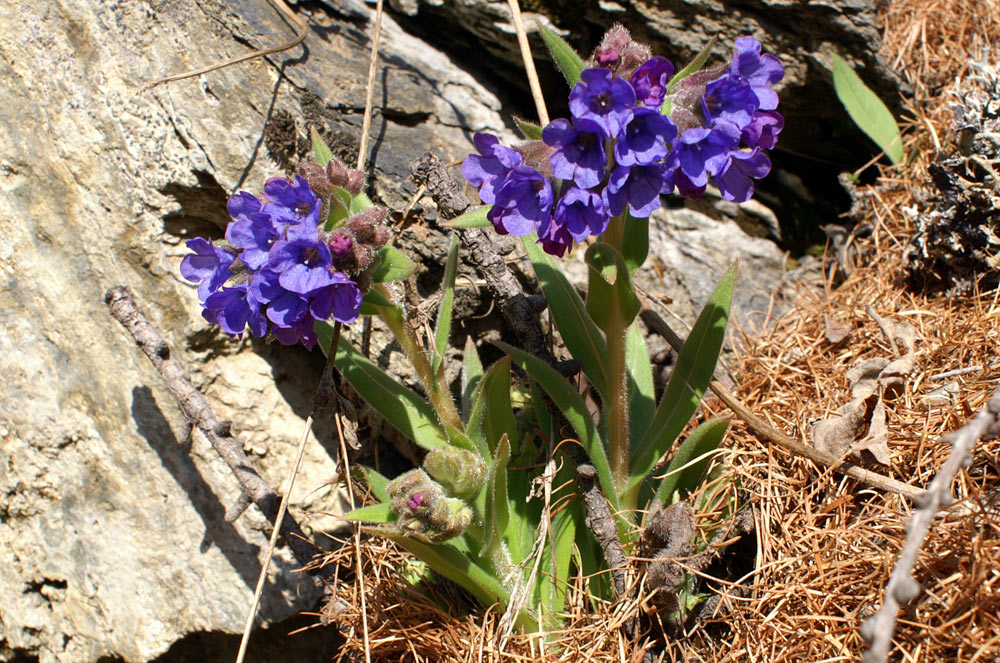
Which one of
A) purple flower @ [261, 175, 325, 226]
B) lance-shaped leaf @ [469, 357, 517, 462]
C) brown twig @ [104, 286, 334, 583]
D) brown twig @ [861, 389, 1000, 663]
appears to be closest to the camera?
brown twig @ [861, 389, 1000, 663]

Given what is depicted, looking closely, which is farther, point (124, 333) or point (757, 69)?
point (124, 333)

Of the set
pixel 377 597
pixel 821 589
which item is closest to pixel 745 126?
pixel 821 589

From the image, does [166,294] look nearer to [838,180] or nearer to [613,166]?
[613,166]

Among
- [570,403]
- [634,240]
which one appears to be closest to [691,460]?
[570,403]

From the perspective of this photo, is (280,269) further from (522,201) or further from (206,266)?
(522,201)

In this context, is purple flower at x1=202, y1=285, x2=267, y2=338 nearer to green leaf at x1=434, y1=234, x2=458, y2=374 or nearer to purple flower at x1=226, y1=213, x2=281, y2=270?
purple flower at x1=226, y1=213, x2=281, y2=270

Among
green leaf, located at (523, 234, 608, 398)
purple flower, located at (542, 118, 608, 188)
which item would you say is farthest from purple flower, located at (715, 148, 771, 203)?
green leaf, located at (523, 234, 608, 398)

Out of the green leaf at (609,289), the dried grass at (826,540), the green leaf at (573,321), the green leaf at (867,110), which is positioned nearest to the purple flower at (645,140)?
the green leaf at (609,289)
